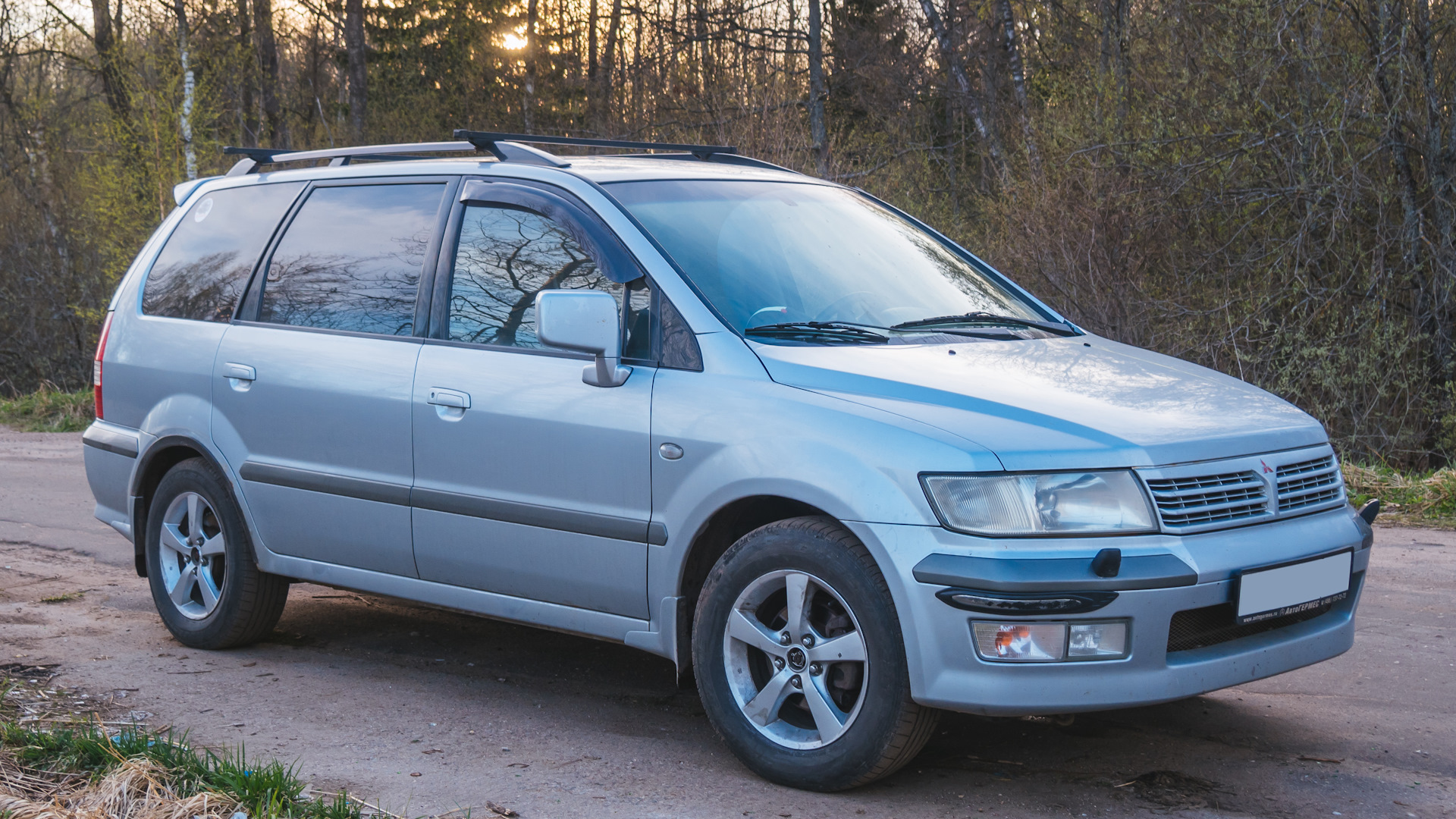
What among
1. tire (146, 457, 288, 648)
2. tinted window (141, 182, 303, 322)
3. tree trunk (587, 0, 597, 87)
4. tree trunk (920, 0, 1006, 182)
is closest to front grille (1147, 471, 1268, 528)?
tire (146, 457, 288, 648)

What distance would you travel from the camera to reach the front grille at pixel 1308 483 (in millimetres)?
3738

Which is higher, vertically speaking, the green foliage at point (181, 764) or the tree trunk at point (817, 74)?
the tree trunk at point (817, 74)

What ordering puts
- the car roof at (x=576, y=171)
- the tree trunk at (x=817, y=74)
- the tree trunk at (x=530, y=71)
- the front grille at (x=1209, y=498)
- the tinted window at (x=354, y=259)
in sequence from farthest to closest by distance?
the tree trunk at (x=530, y=71) → the tree trunk at (x=817, y=74) → the tinted window at (x=354, y=259) → the car roof at (x=576, y=171) → the front grille at (x=1209, y=498)

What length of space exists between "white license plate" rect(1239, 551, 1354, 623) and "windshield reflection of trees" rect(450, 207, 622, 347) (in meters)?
2.15

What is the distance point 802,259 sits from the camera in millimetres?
4520

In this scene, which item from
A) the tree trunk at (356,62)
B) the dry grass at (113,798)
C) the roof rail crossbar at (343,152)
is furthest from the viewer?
the tree trunk at (356,62)

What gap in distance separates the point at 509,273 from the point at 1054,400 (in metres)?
1.93

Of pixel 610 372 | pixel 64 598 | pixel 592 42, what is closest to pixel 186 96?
pixel 592 42

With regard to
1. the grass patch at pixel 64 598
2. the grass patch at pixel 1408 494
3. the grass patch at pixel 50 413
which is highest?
the grass patch at pixel 1408 494

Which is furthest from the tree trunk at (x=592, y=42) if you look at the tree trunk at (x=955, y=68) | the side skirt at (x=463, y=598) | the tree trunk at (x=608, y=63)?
the side skirt at (x=463, y=598)

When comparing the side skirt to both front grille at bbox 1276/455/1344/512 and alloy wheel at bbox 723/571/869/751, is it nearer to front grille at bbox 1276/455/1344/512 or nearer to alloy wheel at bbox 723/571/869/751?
alloy wheel at bbox 723/571/869/751

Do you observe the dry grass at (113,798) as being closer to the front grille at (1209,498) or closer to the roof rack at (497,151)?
the roof rack at (497,151)

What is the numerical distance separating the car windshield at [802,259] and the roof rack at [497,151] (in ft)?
1.48

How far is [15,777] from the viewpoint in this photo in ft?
11.8
